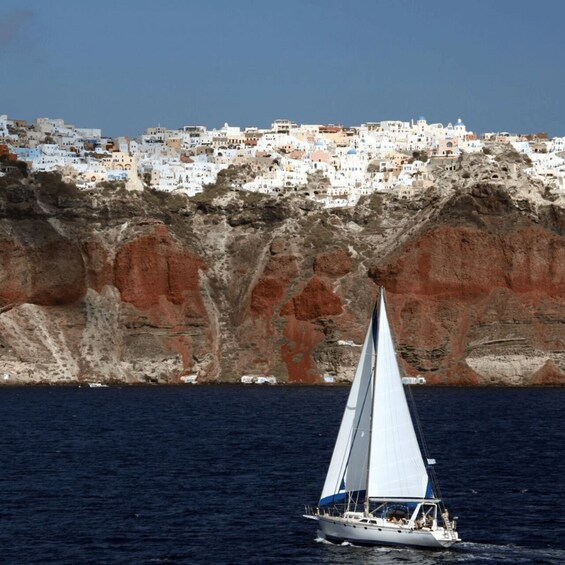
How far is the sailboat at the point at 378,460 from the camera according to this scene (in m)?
71.6

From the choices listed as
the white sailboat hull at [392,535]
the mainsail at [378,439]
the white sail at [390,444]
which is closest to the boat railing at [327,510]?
the mainsail at [378,439]

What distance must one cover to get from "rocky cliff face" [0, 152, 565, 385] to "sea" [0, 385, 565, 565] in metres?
13.4

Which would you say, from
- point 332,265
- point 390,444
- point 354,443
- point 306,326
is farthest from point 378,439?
point 332,265

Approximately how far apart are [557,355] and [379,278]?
2293 cm

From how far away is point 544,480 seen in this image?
97312 millimetres

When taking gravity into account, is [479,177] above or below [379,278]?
above

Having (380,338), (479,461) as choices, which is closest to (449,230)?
(479,461)

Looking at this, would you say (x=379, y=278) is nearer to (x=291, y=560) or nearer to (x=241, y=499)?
(x=241, y=499)

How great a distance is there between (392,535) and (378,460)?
3.54 meters

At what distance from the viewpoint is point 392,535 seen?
71062mm

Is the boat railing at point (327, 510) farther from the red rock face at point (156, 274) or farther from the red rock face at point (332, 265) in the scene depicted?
the red rock face at point (332, 265)

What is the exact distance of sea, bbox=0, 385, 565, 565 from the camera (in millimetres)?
73688

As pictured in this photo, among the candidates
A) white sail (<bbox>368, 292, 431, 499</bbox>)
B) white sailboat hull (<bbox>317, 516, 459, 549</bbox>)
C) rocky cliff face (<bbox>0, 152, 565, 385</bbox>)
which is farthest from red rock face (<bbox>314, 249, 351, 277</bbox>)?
white sailboat hull (<bbox>317, 516, 459, 549</bbox>)

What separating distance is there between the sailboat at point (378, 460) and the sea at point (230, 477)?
1.26m
